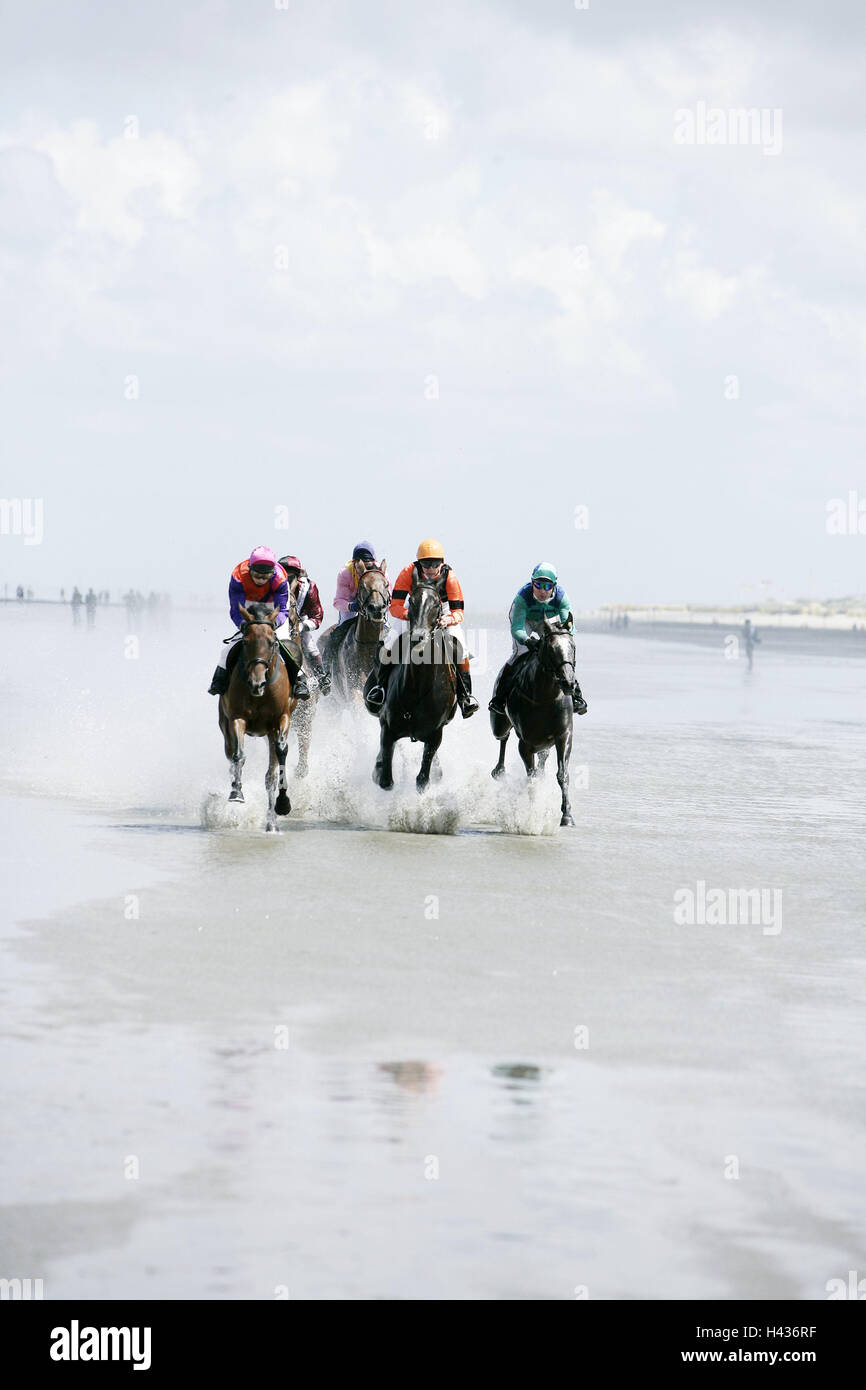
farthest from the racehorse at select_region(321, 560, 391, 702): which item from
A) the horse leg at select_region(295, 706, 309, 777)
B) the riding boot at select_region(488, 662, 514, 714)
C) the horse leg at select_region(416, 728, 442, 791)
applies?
the horse leg at select_region(416, 728, 442, 791)

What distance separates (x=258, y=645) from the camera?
17.2m

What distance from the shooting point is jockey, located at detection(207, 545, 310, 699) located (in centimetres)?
1759

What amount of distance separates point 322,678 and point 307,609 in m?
0.75

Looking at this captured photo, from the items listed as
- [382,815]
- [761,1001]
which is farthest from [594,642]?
[761,1001]

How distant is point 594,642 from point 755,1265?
107m

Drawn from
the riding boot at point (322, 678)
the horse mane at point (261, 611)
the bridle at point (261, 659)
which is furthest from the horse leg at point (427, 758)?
the riding boot at point (322, 678)

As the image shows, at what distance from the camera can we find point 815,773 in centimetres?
2712

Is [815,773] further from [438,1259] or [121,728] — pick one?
[438,1259]

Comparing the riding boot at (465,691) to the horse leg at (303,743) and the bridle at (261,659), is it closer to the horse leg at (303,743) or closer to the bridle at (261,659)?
the bridle at (261,659)

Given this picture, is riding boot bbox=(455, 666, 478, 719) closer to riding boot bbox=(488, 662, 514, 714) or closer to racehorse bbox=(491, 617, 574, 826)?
racehorse bbox=(491, 617, 574, 826)

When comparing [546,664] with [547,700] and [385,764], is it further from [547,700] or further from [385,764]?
[385,764]

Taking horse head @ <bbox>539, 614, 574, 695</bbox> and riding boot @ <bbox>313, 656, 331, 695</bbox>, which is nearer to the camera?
horse head @ <bbox>539, 614, 574, 695</bbox>

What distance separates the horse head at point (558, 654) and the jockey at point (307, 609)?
360 centimetres

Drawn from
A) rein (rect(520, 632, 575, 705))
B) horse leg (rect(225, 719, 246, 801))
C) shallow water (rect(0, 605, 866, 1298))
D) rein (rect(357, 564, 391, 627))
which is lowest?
shallow water (rect(0, 605, 866, 1298))
